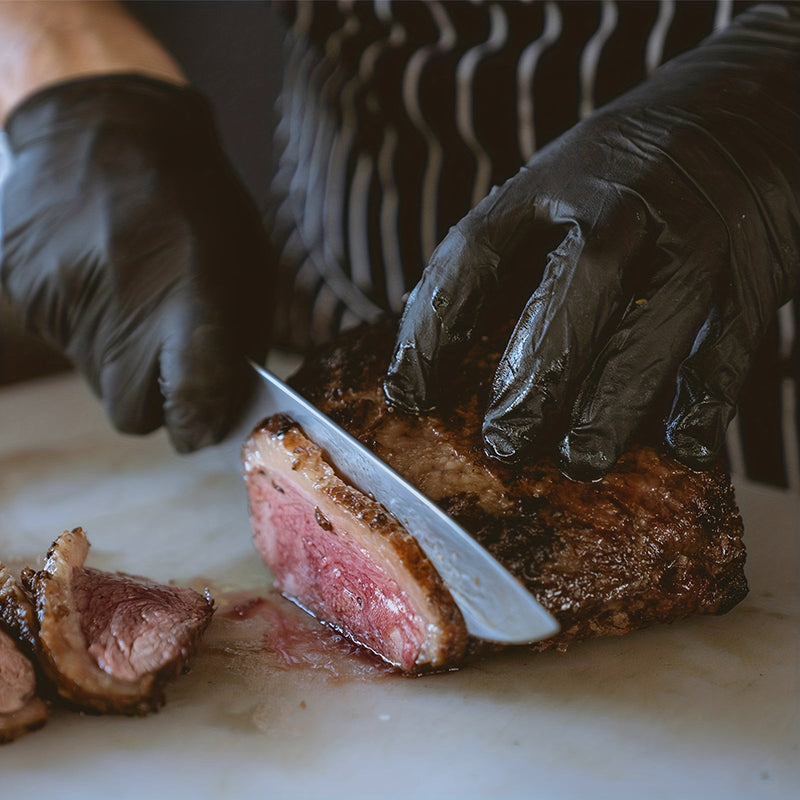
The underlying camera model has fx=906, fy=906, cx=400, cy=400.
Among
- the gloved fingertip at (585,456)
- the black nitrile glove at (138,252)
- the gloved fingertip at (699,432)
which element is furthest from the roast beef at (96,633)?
the gloved fingertip at (699,432)

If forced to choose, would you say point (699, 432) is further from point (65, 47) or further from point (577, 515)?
point (65, 47)

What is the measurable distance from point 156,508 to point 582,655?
110 centimetres

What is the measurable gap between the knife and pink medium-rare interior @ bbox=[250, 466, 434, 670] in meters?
0.09

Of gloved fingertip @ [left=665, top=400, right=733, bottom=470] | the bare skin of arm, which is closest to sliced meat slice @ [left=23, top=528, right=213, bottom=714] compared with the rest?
gloved fingertip @ [left=665, top=400, right=733, bottom=470]

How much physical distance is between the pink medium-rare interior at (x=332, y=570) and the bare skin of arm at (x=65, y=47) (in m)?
1.35

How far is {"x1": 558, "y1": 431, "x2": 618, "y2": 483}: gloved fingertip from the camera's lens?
1.60m

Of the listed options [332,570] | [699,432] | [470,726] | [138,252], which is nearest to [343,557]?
[332,570]

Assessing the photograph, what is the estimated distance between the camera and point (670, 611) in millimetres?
1676

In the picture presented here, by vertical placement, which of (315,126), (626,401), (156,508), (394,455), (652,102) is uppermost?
(652,102)

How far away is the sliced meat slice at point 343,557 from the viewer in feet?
5.20

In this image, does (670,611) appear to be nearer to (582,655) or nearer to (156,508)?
(582,655)

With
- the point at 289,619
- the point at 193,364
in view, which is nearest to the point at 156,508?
the point at 193,364

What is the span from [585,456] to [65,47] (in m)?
1.88

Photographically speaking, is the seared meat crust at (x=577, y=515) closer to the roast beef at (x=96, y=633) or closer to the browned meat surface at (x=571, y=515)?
the browned meat surface at (x=571, y=515)
